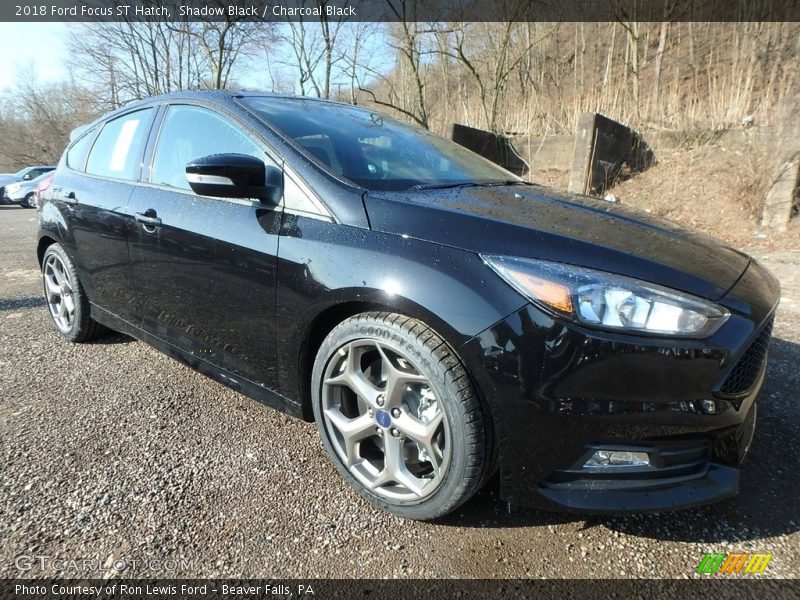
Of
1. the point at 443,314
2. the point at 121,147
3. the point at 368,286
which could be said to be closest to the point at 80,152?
the point at 121,147

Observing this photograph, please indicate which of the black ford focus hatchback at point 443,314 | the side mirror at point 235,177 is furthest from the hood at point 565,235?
the side mirror at point 235,177

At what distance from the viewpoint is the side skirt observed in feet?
7.05

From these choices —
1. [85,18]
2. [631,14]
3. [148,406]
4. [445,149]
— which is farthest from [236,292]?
[85,18]

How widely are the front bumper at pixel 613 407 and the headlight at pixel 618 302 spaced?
0.04 m

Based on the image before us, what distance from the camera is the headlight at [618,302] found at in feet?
4.82

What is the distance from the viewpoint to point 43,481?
79.4 inches

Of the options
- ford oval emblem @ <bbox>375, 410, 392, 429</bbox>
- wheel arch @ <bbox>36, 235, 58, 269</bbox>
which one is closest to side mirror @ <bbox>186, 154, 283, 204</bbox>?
ford oval emblem @ <bbox>375, 410, 392, 429</bbox>

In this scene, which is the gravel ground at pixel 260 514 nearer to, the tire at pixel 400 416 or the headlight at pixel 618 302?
the tire at pixel 400 416

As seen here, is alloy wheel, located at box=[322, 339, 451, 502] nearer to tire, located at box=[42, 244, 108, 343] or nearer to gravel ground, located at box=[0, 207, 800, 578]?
gravel ground, located at box=[0, 207, 800, 578]

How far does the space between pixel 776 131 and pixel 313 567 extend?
8.73 metres

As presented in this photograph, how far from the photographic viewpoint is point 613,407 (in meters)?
1.48

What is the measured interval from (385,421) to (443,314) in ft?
1.68

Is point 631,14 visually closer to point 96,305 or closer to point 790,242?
point 790,242

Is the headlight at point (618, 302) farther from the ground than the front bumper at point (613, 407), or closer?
farther from the ground
